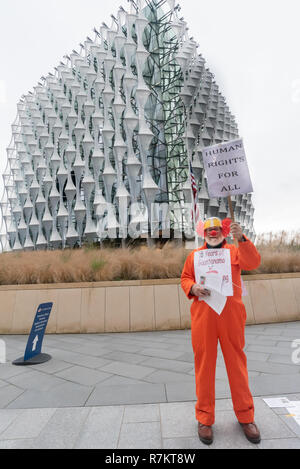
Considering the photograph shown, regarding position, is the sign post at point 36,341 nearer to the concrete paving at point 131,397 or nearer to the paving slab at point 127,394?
the concrete paving at point 131,397

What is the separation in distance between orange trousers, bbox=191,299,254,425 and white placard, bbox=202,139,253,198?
1197 millimetres

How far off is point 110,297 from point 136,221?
20098 mm

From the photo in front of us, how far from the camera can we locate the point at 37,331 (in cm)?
520

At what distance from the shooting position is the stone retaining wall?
7949 millimetres

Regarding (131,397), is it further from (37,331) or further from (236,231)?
(37,331)

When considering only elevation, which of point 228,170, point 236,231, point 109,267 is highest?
point 228,170

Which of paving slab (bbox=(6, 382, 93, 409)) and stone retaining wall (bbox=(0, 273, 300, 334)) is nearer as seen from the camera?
paving slab (bbox=(6, 382, 93, 409))

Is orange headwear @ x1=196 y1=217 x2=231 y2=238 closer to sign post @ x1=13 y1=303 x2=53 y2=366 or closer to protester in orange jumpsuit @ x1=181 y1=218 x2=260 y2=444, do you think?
protester in orange jumpsuit @ x1=181 y1=218 x2=260 y2=444

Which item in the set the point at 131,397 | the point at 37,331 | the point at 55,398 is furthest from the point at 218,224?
the point at 37,331

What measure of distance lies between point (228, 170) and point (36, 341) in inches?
190

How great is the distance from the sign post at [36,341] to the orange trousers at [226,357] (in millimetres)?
3565

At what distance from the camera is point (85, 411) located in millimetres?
3080

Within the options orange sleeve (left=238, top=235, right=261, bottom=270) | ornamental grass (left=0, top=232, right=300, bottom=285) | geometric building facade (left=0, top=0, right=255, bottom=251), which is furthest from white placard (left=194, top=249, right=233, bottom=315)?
geometric building facade (left=0, top=0, right=255, bottom=251)
